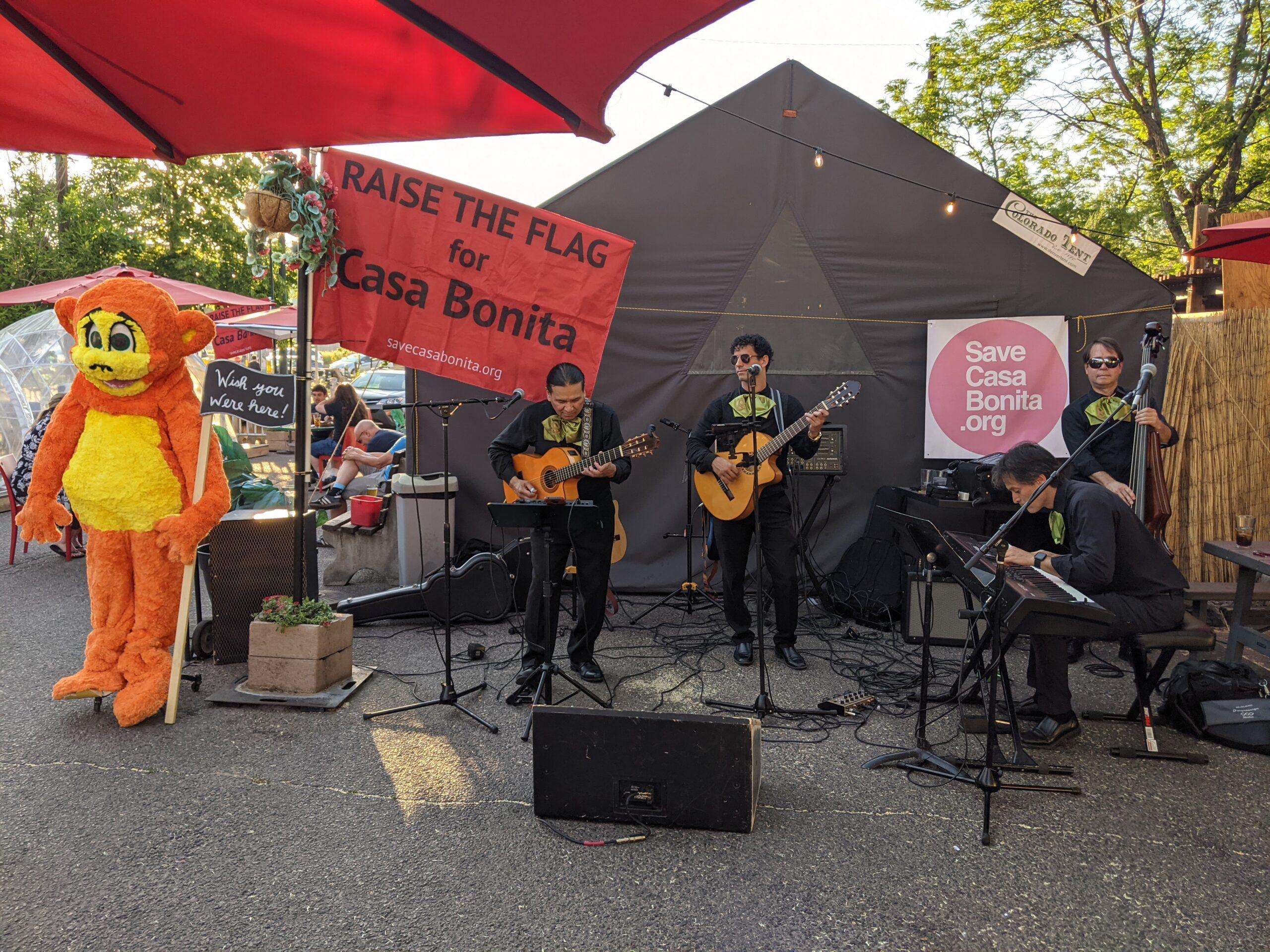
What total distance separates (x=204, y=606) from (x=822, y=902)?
522cm

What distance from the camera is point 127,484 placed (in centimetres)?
412

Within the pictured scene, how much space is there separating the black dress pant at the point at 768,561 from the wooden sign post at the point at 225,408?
2.73 metres

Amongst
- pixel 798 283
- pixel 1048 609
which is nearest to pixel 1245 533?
pixel 1048 609

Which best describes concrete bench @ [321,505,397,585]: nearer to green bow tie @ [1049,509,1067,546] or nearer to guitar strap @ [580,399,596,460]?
guitar strap @ [580,399,596,460]

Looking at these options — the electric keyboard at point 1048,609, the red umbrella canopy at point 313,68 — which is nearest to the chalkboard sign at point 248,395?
the red umbrella canopy at point 313,68

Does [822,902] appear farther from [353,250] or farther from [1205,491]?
[1205,491]

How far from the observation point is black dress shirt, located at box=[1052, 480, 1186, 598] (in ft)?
12.2

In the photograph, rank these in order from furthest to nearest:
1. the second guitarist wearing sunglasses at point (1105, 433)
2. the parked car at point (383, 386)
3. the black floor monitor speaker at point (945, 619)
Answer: the parked car at point (383, 386) < the black floor monitor speaker at point (945, 619) < the second guitarist wearing sunglasses at point (1105, 433)

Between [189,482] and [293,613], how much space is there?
34.9 inches

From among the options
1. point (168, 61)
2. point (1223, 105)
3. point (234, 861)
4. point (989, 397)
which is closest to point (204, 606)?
point (234, 861)

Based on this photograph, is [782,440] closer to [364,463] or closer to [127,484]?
[127,484]

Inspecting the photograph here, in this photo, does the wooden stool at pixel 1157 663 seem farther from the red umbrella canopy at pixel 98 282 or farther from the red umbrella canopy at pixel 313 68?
the red umbrella canopy at pixel 98 282

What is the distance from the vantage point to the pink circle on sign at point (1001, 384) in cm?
651

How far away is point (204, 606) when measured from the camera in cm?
610
